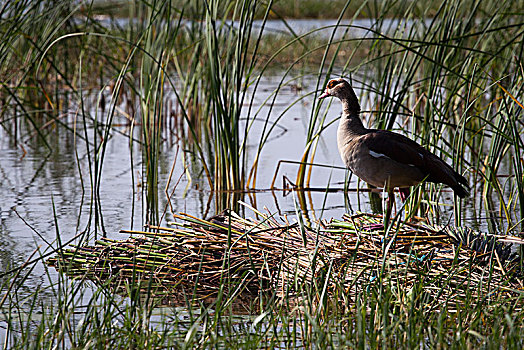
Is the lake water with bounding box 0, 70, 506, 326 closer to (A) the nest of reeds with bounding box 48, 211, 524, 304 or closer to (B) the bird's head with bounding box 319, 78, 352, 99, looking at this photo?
(A) the nest of reeds with bounding box 48, 211, 524, 304

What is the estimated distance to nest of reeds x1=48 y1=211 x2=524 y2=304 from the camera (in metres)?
2.88

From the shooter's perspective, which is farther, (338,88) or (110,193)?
(110,193)

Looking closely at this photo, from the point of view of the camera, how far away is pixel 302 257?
3223mm

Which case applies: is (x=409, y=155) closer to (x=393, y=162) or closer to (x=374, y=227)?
(x=393, y=162)

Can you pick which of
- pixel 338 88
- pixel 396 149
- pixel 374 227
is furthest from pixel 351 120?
pixel 374 227

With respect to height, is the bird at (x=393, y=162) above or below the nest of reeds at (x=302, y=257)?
above

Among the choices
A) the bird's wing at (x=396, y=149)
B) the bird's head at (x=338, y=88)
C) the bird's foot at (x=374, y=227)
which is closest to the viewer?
the bird's foot at (x=374, y=227)

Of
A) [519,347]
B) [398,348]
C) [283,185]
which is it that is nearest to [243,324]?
[398,348]

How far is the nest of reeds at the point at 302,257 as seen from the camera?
9.44 feet

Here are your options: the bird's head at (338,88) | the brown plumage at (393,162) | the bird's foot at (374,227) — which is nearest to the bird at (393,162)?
the brown plumage at (393,162)

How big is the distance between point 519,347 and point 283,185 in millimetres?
3046

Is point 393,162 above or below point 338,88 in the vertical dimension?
below

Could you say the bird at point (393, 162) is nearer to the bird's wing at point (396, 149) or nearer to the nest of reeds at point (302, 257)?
the bird's wing at point (396, 149)

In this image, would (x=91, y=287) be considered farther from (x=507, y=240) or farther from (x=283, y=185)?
(x=283, y=185)
